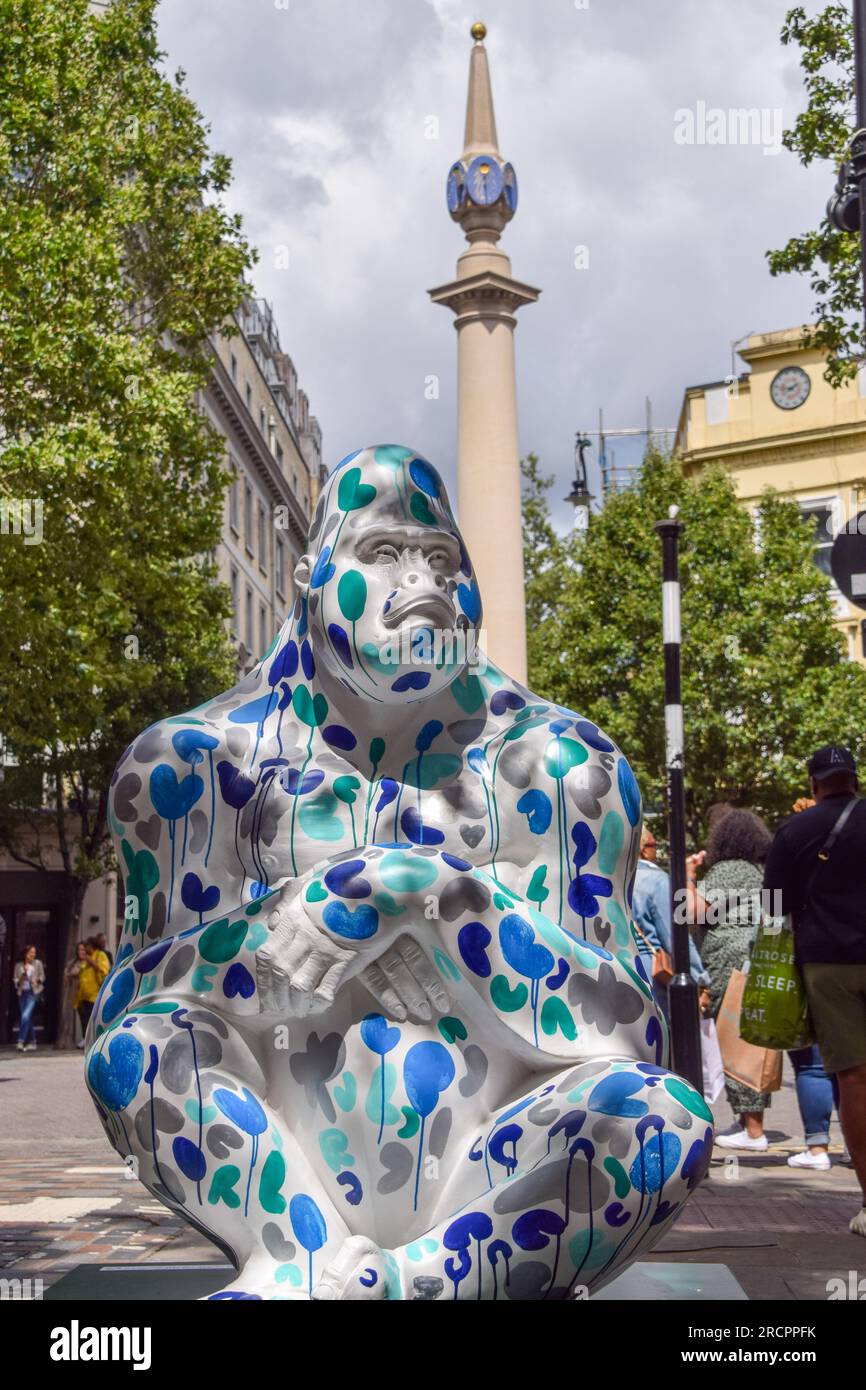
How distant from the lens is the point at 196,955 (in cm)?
305

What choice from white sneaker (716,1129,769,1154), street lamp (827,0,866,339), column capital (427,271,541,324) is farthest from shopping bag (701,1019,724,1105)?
column capital (427,271,541,324)

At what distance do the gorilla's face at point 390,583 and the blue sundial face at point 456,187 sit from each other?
1534 centimetres

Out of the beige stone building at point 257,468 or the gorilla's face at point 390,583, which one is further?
the beige stone building at point 257,468

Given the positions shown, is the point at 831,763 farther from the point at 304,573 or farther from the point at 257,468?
the point at 257,468

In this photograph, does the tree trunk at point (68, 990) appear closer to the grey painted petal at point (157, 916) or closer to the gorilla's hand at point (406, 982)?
the grey painted petal at point (157, 916)

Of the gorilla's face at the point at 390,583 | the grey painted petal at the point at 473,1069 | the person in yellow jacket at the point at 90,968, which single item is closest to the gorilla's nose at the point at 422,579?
the gorilla's face at the point at 390,583

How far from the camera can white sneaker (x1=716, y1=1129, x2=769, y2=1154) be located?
8.61 m

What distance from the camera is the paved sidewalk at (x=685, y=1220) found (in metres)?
5.07

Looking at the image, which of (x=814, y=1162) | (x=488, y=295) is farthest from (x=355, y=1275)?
(x=488, y=295)

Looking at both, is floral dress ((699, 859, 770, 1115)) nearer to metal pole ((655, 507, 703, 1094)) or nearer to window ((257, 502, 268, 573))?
metal pole ((655, 507, 703, 1094))

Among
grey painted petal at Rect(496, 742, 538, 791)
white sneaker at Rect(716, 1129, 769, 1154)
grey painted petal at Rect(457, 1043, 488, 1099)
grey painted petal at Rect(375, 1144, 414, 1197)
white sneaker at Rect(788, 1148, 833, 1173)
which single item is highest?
grey painted petal at Rect(496, 742, 538, 791)

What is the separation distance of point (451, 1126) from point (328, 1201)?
26cm

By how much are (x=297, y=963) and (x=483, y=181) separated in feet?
53.4

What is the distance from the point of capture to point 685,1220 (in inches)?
249
